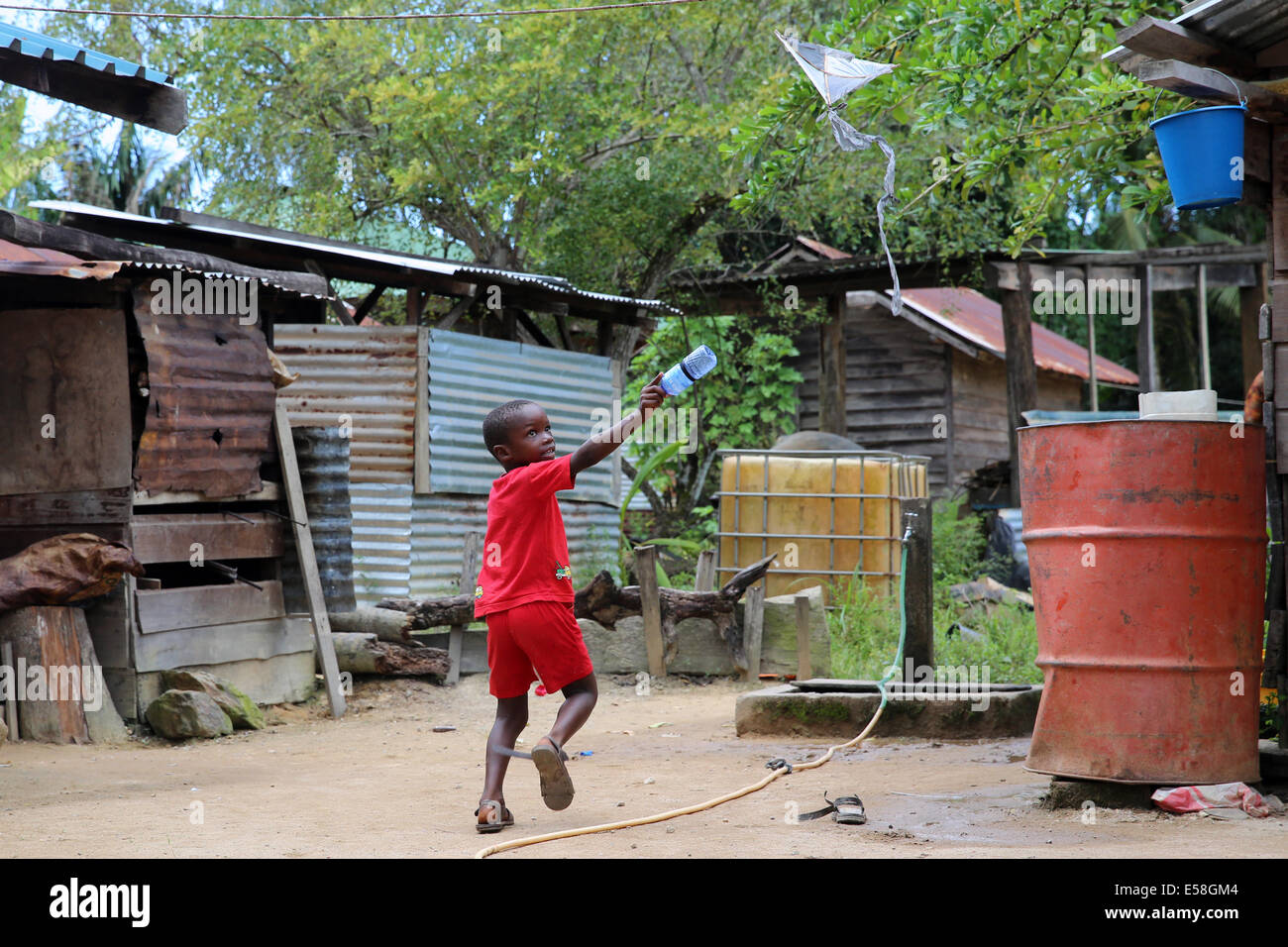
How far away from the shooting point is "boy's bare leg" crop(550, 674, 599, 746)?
4434mm

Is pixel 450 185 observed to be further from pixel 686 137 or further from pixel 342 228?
pixel 686 137

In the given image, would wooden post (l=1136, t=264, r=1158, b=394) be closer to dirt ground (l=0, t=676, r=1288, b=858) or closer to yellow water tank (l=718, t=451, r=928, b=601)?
yellow water tank (l=718, t=451, r=928, b=601)

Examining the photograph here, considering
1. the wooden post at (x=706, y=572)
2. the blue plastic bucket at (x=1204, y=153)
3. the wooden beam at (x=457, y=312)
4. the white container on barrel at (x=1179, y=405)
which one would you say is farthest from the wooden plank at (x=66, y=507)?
the blue plastic bucket at (x=1204, y=153)

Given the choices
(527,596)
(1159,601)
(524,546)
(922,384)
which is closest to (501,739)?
(527,596)

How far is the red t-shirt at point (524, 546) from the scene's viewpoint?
448 centimetres

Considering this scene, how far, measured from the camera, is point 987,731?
6.65 m

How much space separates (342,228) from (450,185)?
5.45ft

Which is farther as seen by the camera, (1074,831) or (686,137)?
(686,137)

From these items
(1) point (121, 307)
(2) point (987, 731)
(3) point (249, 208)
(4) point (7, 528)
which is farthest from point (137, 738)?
(3) point (249, 208)

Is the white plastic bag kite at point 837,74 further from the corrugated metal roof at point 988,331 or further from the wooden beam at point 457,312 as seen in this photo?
the corrugated metal roof at point 988,331

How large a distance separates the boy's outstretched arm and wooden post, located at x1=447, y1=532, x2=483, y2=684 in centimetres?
489

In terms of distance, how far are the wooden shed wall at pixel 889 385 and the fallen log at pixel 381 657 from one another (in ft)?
32.2

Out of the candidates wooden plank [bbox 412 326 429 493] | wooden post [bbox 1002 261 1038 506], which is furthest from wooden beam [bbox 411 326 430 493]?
wooden post [bbox 1002 261 1038 506]
